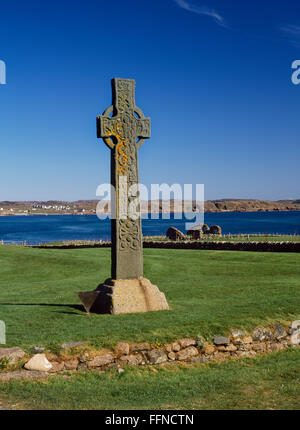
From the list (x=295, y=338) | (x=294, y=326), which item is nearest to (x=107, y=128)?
(x=294, y=326)

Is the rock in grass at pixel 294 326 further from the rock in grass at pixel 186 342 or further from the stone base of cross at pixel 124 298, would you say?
the stone base of cross at pixel 124 298

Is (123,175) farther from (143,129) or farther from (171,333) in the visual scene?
(171,333)

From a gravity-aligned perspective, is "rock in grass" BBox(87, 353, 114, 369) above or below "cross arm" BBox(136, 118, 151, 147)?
below

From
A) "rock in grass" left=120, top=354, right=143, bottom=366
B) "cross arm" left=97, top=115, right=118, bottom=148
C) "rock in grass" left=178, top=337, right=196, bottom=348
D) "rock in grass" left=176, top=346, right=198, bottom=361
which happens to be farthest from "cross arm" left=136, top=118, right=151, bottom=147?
"rock in grass" left=120, top=354, right=143, bottom=366

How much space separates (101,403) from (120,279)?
5.07 m

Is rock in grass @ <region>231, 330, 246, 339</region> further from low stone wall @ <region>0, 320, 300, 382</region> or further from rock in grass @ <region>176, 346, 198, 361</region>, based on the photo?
rock in grass @ <region>176, 346, 198, 361</region>

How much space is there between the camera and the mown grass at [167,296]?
978 centimetres

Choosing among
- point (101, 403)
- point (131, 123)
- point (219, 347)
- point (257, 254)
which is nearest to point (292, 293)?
point (219, 347)

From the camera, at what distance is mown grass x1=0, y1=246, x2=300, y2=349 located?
978 cm

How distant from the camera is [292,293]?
548 inches

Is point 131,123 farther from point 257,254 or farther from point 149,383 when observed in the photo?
point 257,254

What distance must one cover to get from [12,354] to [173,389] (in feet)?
10.2

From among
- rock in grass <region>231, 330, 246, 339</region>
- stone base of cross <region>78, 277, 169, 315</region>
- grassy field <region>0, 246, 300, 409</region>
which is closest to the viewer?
grassy field <region>0, 246, 300, 409</region>

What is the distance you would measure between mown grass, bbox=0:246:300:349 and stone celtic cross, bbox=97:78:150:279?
5.38ft
